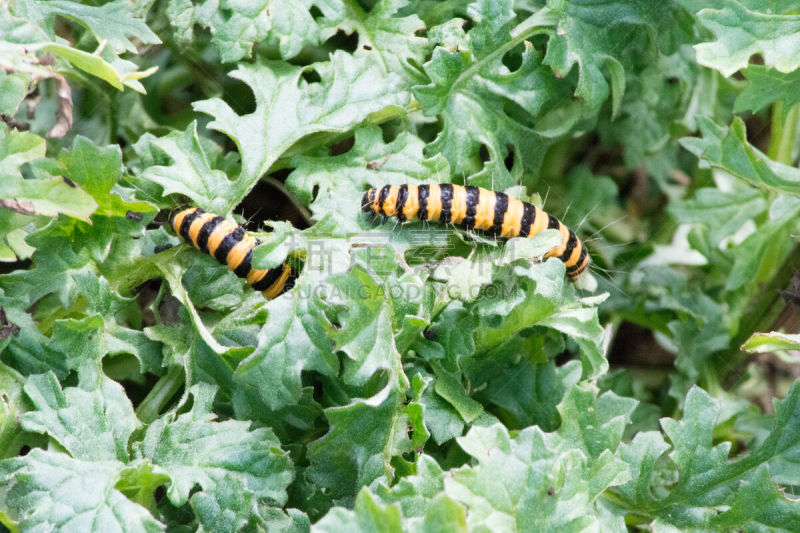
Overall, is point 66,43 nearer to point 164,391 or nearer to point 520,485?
point 164,391

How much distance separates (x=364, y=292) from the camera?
2350mm

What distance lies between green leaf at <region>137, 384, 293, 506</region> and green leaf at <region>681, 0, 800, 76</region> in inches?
70.7

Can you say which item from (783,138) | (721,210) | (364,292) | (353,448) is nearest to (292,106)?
(364,292)

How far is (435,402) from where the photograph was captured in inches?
104

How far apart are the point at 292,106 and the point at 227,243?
536 mm

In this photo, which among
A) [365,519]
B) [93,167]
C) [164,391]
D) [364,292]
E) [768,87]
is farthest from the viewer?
[768,87]

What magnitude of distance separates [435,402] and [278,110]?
1.15m

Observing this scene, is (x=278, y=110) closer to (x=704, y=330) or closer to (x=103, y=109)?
(x=103, y=109)

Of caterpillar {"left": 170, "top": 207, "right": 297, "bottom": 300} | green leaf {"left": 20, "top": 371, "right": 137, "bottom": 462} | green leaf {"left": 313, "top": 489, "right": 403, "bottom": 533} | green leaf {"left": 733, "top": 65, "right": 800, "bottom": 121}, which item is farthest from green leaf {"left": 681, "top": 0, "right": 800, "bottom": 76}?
green leaf {"left": 20, "top": 371, "right": 137, "bottom": 462}

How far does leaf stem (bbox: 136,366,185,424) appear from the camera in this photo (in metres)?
2.72

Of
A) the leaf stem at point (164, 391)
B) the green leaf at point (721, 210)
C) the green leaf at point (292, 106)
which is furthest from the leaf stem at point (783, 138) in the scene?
the leaf stem at point (164, 391)

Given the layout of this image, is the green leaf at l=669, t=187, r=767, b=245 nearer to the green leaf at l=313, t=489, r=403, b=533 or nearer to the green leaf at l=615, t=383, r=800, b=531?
the green leaf at l=615, t=383, r=800, b=531

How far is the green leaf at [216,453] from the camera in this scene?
7.73ft

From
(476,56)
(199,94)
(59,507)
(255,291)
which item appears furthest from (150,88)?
(59,507)
